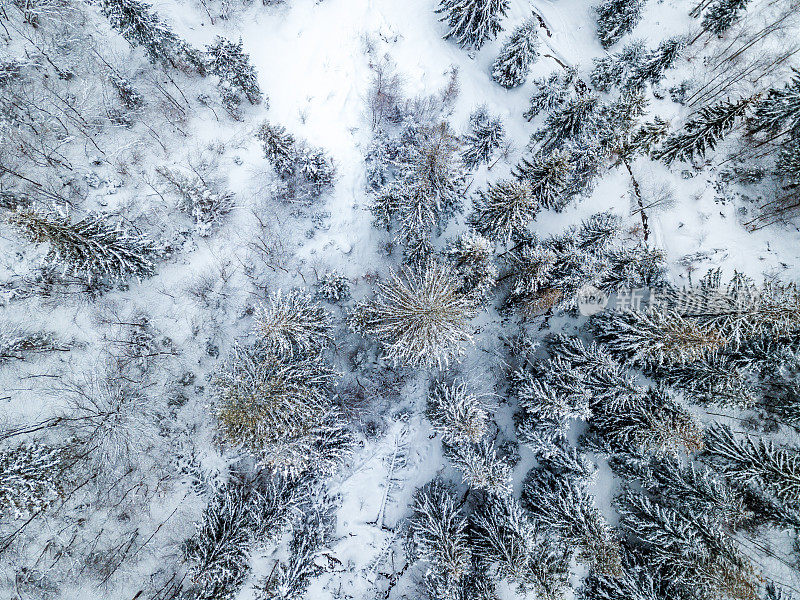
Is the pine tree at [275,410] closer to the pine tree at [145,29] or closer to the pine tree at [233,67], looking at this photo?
the pine tree at [233,67]

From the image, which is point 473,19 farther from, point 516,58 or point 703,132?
point 703,132

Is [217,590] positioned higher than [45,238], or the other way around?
[45,238]

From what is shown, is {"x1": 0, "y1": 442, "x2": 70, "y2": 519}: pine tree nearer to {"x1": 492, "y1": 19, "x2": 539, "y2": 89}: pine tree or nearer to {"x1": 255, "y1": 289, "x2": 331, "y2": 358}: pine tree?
{"x1": 255, "y1": 289, "x2": 331, "y2": 358}: pine tree

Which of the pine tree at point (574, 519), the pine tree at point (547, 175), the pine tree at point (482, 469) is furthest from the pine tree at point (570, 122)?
the pine tree at point (574, 519)

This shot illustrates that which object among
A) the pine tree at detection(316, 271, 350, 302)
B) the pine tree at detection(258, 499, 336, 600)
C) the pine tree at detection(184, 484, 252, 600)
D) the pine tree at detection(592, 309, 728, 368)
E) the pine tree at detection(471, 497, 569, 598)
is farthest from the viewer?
the pine tree at detection(316, 271, 350, 302)

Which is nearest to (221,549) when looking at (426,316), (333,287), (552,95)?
(333,287)

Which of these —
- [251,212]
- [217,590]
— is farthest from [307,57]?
[217,590]

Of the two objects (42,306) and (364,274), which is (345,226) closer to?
(364,274)

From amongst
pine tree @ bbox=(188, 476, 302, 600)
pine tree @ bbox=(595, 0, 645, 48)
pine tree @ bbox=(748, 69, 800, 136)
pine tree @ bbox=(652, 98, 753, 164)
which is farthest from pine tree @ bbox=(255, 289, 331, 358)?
pine tree @ bbox=(595, 0, 645, 48)
